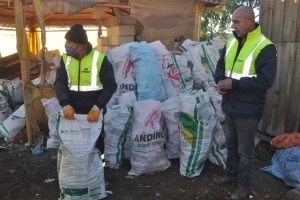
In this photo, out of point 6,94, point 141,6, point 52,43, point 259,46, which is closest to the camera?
point 259,46

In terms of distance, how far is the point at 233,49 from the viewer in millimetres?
3059

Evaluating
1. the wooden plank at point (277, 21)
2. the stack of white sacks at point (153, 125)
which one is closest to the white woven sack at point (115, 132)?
the stack of white sacks at point (153, 125)

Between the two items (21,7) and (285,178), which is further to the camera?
(21,7)

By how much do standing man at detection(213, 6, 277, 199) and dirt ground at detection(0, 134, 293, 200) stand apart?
340 millimetres

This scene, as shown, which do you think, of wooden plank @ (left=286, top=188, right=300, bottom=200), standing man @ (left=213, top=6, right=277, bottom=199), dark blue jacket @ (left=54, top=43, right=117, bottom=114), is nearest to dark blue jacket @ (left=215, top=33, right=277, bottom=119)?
standing man @ (left=213, top=6, right=277, bottom=199)

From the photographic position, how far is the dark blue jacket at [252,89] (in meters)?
2.76

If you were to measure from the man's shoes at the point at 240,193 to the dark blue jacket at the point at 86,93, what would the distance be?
5.16ft

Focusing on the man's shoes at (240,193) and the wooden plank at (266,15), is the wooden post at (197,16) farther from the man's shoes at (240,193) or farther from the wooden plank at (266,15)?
the man's shoes at (240,193)

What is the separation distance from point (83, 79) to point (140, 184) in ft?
4.38

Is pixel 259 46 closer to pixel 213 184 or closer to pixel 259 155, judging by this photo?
pixel 213 184

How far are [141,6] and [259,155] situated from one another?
4.02 meters

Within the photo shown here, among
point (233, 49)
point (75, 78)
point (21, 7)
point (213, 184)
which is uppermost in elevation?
point (21, 7)

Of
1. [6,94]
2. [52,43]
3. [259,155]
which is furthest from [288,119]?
[52,43]

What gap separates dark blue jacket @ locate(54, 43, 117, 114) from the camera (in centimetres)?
307
